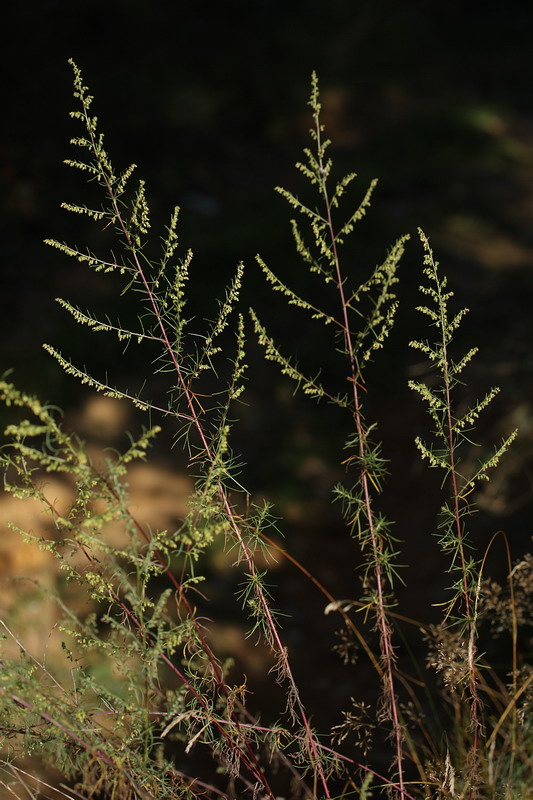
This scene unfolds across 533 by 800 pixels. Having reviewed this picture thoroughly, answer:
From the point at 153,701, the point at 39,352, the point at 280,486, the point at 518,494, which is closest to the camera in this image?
the point at 153,701

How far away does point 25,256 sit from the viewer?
6.16 meters

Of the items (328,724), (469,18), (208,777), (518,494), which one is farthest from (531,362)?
(469,18)

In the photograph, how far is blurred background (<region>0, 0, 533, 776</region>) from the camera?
13.6ft

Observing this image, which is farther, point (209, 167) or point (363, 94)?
point (363, 94)

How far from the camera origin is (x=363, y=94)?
829 centimetres

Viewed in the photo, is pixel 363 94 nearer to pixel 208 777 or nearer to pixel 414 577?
pixel 414 577

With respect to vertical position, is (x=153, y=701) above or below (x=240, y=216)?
below

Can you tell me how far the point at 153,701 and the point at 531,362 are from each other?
291 centimetres

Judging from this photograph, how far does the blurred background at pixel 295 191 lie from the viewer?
4.16 m

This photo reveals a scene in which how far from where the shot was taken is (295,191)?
265 inches

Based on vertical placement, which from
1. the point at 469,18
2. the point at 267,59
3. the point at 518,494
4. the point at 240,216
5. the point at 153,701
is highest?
the point at 469,18

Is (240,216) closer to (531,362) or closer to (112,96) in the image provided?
(112,96)

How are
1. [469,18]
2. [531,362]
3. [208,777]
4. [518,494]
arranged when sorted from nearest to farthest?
[208,777] < [518,494] < [531,362] < [469,18]

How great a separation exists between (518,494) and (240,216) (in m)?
3.73
